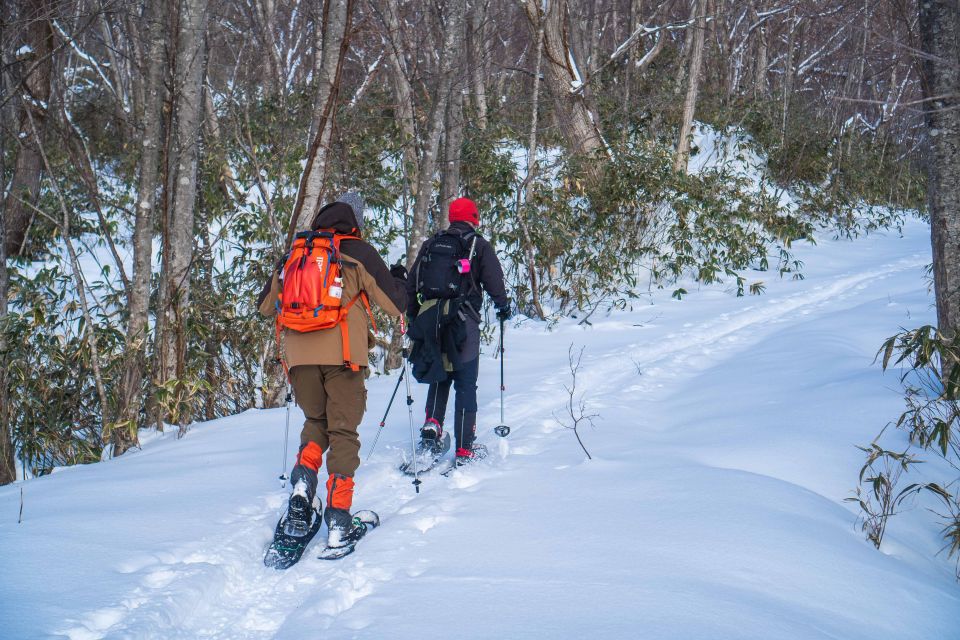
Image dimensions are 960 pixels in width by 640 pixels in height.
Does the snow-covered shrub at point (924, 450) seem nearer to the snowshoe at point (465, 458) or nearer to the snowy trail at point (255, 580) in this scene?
the snowy trail at point (255, 580)

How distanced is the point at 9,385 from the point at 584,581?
5568mm

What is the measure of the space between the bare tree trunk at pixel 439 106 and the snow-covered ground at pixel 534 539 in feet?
8.99

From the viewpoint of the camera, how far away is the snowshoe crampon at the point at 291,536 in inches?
139

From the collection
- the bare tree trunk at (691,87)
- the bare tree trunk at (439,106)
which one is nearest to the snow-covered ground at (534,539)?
the bare tree trunk at (439,106)

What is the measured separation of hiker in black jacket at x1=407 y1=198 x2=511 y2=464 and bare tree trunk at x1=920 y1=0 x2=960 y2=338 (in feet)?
11.7

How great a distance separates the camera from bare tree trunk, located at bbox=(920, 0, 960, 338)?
16.1 ft

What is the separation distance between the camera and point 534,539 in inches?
140

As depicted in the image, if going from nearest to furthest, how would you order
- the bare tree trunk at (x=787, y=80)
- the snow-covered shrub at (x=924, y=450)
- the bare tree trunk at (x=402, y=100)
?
1. the snow-covered shrub at (x=924, y=450)
2. the bare tree trunk at (x=402, y=100)
3. the bare tree trunk at (x=787, y=80)

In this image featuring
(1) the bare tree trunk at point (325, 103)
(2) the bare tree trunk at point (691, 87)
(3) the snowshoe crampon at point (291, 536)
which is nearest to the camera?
(3) the snowshoe crampon at point (291, 536)

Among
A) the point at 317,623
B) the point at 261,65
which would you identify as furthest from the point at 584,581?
the point at 261,65

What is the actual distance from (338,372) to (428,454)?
155cm

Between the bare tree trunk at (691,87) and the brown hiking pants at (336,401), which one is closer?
the brown hiking pants at (336,401)

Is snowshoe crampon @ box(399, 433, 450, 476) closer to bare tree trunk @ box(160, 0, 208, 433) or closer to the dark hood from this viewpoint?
the dark hood

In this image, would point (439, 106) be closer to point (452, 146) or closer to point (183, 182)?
point (452, 146)
